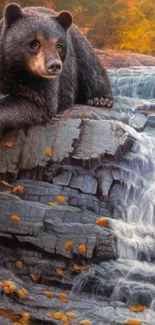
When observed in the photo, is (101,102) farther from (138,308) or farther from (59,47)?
(138,308)

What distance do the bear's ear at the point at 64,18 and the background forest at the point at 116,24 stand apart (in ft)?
46.7

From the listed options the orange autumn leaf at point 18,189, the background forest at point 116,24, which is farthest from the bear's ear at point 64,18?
the background forest at point 116,24

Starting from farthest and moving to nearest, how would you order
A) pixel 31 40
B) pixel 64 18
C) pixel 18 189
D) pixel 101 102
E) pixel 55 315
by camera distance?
1. pixel 101 102
2. pixel 64 18
3. pixel 18 189
4. pixel 31 40
5. pixel 55 315

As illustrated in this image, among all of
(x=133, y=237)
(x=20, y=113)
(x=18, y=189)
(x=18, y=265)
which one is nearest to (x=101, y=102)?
(x=20, y=113)

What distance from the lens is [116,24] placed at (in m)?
20.7

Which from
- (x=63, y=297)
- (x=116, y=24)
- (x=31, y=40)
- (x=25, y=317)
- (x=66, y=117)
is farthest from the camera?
(x=116, y=24)

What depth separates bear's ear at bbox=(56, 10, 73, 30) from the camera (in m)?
6.12

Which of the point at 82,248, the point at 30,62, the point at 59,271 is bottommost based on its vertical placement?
the point at 59,271

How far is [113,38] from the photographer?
20641mm

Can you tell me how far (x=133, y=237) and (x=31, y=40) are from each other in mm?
2498

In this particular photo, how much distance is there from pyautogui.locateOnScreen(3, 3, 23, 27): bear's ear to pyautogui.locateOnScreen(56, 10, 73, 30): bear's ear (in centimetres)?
48

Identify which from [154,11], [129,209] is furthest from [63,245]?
[154,11]

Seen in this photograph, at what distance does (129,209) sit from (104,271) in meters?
0.91

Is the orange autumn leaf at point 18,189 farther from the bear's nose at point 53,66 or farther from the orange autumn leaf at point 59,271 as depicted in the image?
the bear's nose at point 53,66
